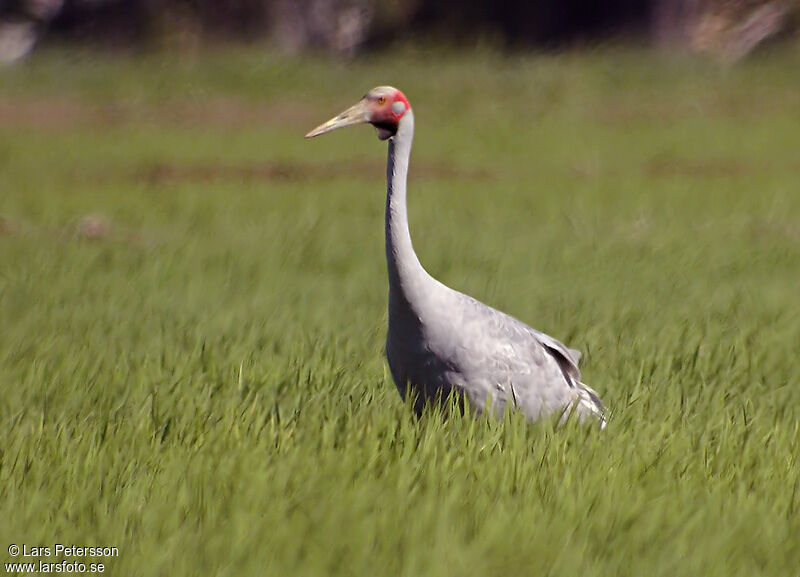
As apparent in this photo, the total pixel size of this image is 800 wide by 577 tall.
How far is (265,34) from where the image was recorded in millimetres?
26719

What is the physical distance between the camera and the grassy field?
Answer: 12.7 feet

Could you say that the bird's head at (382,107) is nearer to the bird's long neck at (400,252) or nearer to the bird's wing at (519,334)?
the bird's long neck at (400,252)

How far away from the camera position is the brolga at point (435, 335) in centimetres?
482

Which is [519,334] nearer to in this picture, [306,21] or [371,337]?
[371,337]

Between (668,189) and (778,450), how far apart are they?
25.2ft

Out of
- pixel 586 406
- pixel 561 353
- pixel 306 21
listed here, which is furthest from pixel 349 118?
pixel 306 21

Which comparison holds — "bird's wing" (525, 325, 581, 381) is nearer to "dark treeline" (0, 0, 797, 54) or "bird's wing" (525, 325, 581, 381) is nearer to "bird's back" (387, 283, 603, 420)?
"bird's back" (387, 283, 603, 420)

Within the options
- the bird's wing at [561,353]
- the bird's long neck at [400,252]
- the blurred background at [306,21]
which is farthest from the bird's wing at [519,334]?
the blurred background at [306,21]

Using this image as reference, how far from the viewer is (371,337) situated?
6820 millimetres

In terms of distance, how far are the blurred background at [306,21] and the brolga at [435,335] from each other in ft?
59.2

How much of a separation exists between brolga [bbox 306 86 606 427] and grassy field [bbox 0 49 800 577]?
0.16 metres

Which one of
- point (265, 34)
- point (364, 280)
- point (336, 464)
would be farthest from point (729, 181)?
point (265, 34)

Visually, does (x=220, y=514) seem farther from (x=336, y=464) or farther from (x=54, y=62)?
(x=54, y=62)

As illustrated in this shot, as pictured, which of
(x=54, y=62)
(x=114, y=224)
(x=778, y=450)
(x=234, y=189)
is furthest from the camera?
(x=54, y=62)
